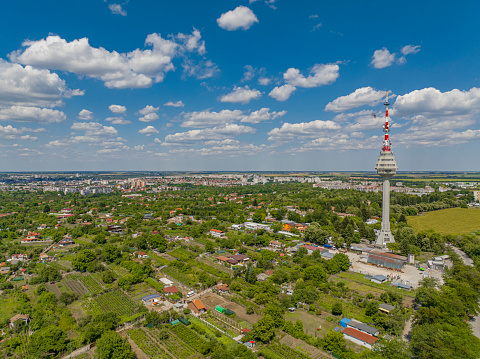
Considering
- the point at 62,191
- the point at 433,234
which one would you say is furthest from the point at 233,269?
the point at 62,191

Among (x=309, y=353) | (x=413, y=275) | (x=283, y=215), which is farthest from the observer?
(x=283, y=215)

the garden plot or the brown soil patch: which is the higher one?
the garden plot

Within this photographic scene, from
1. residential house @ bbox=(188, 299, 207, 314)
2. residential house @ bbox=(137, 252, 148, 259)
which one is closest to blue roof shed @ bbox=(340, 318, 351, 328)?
residential house @ bbox=(188, 299, 207, 314)

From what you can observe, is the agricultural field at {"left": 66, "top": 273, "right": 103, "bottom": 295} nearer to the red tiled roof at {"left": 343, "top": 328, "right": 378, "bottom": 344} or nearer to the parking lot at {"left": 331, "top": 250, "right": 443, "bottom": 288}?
the red tiled roof at {"left": 343, "top": 328, "right": 378, "bottom": 344}

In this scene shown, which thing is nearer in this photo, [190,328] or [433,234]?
[190,328]

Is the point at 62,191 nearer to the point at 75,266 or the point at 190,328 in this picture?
the point at 75,266

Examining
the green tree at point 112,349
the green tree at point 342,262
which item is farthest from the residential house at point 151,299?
the green tree at point 342,262

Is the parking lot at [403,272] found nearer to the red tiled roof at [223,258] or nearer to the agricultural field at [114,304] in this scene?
the red tiled roof at [223,258]
